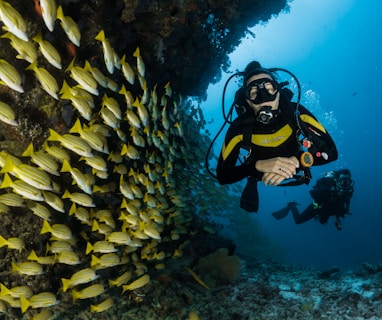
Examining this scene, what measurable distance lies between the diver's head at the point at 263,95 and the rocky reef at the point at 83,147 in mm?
1875

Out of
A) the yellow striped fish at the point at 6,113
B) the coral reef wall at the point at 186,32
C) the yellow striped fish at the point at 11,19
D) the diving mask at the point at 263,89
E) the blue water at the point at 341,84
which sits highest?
the blue water at the point at 341,84

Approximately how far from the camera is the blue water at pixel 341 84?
7388cm

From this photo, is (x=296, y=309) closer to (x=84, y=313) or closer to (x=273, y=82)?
(x=84, y=313)

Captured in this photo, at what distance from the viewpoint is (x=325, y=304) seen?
509cm

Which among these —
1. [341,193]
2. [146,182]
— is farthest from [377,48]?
[146,182]

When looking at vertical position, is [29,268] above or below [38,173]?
below

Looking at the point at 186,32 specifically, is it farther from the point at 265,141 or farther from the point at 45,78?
the point at 45,78

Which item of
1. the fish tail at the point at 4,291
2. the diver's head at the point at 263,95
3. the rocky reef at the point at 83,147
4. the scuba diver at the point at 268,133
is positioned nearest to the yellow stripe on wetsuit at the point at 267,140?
the scuba diver at the point at 268,133

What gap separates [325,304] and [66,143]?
16.7 feet

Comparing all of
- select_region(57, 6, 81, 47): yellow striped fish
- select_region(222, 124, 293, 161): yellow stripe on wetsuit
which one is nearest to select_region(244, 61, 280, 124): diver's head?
select_region(222, 124, 293, 161): yellow stripe on wetsuit

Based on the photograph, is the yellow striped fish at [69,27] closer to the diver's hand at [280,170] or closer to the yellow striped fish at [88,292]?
the diver's hand at [280,170]

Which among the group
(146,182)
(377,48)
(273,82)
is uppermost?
(377,48)

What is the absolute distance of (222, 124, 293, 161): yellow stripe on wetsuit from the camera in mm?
4895

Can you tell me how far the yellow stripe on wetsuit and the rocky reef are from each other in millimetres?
1550
